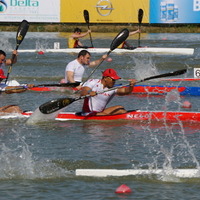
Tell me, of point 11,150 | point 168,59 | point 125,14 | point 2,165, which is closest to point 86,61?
point 11,150

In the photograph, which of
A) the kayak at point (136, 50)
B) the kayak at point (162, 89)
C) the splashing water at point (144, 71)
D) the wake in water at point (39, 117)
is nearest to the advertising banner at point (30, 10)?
the kayak at point (136, 50)

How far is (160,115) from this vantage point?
1589cm

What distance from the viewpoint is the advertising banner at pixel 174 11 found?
1706 inches

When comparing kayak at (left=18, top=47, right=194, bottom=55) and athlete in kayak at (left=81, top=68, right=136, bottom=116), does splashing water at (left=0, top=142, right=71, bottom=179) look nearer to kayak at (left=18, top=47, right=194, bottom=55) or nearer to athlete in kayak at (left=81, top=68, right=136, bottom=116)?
athlete in kayak at (left=81, top=68, right=136, bottom=116)

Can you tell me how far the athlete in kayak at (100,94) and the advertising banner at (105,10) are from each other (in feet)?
92.1

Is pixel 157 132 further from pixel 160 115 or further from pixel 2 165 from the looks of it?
pixel 2 165

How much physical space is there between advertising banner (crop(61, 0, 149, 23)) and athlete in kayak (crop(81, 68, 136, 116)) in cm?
2807

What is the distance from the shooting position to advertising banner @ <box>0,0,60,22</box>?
43875 mm

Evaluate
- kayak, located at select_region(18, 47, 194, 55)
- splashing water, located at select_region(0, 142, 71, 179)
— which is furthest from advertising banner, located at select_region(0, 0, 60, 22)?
splashing water, located at select_region(0, 142, 71, 179)

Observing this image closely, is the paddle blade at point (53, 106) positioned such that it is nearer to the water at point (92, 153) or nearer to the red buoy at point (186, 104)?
the water at point (92, 153)

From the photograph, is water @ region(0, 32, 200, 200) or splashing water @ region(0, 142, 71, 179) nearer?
water @ region(0, 32, 200, 200)

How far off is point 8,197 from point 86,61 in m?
8.56

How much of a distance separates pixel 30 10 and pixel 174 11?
8500mm

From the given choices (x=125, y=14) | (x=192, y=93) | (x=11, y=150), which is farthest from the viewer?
(x=125, y=14)
